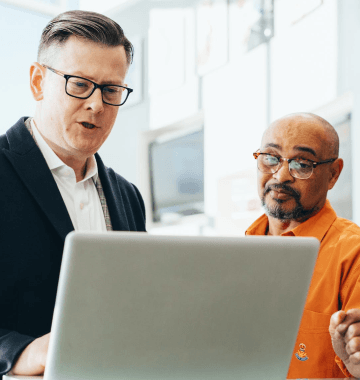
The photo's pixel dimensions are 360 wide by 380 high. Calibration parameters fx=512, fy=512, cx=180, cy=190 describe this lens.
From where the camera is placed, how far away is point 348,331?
979mm

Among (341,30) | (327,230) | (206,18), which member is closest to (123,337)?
(327,230)

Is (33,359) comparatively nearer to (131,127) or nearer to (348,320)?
(348,320)

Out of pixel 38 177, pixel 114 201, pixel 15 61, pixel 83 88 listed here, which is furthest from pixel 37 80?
pixel 15 61

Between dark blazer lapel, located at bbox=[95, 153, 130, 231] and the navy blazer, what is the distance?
10.4 inches

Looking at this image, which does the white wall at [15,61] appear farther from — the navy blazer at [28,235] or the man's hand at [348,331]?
the man's hand at [348,331]

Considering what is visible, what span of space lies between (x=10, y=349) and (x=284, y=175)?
35.1 inches

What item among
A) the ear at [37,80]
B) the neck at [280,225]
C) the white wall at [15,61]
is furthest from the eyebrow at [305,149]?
the white wall at [15,61]

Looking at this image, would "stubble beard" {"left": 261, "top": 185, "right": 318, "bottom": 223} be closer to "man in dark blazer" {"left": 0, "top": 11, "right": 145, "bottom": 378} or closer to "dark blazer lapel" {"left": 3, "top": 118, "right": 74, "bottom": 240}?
"man in dark blazer" {"left": 0, "top": 11, "right": 145, "bottom": 378}

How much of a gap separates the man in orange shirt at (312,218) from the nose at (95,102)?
52 centimetres

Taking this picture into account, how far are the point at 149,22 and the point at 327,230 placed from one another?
14.4 ft

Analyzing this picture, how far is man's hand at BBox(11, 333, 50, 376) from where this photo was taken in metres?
0.87

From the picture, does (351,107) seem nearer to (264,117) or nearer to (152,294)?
(264,117)

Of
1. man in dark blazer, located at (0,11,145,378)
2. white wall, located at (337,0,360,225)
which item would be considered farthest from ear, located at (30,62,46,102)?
white wall, located at (337,0,360,225)

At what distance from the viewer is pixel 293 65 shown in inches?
137
